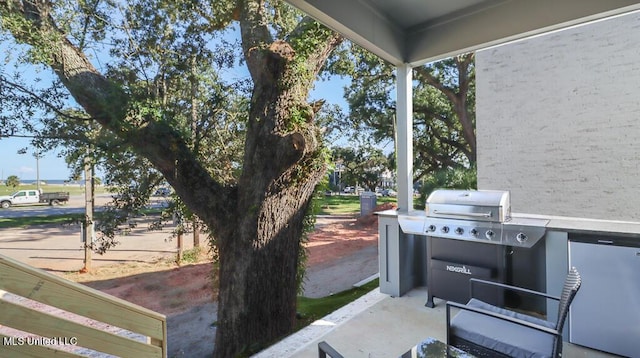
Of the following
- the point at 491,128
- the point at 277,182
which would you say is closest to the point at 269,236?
the point at 277,182

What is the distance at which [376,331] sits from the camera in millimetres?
2402

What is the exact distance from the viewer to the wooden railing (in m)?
0.96

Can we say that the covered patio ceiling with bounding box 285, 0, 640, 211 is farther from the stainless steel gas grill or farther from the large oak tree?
the large oak tree

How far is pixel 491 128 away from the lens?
17.8 feet

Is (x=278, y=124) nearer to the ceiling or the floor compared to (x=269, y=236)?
nearer to the ceiling

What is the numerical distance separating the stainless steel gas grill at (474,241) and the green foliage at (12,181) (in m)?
4.36

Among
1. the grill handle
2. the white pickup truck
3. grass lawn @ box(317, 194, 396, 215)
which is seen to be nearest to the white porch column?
the grill handle

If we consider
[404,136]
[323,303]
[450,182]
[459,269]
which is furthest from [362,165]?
[459,269]

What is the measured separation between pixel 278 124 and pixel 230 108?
163cm

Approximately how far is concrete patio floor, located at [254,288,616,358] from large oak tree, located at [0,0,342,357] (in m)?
1.57

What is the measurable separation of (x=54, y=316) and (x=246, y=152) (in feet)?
10.6

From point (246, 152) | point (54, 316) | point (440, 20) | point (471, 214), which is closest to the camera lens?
point (54, 316)

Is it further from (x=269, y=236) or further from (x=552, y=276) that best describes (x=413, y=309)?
(x=269, y=236)

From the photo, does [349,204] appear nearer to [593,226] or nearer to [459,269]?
[459,269]
